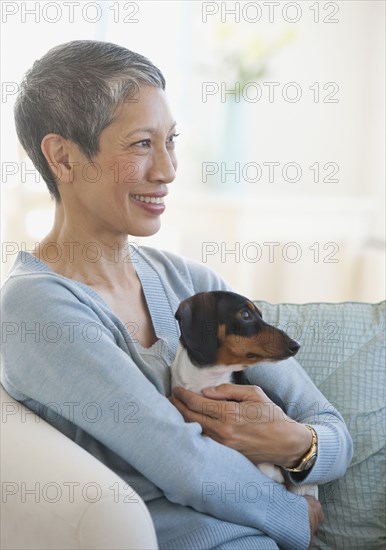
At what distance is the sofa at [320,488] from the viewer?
1101 mm

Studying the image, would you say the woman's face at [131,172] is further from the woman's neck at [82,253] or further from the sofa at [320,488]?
the sofa at [320,488]

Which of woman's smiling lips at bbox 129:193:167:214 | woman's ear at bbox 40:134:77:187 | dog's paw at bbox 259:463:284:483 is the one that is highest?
woman's ear at bbox 40:134:77:187

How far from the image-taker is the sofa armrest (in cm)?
109

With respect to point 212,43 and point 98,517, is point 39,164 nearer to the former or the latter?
point 98,517

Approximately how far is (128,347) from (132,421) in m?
0.17

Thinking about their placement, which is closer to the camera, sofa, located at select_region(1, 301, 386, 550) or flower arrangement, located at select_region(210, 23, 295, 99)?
sofa, located at select_region(1, 301, 386, 550)

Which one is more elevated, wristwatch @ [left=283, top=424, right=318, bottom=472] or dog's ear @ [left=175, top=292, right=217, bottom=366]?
dog's ear @ [left=175, top=292, right=217, bottom=366]

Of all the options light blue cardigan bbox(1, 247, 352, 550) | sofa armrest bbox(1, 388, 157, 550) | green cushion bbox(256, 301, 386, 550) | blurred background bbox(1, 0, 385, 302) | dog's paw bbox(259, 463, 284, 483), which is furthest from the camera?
blurred background bbox(1, 0, 385, 302)

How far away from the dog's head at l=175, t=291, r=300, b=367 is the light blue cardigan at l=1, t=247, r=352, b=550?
0.34ft

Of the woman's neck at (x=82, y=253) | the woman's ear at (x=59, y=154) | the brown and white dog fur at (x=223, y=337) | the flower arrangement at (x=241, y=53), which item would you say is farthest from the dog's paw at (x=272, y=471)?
the flower arrangement at (x=241, y=53)

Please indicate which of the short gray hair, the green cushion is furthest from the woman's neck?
the green cushion

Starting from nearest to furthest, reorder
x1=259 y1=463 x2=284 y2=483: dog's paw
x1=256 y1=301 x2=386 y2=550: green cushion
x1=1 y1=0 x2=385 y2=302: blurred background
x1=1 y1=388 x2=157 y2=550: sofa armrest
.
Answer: x1=1 y1=388 x2=157 y2=550: sofa armrest, x1=259 y1=463 x2=284 y2=483: dog's paw, x1=256 y1=301 x2=386 y2=550: green cushion, x1=1 y1=0 x2=385 y2=302: blurred background

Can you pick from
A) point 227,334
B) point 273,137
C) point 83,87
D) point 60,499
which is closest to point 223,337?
point 227,334

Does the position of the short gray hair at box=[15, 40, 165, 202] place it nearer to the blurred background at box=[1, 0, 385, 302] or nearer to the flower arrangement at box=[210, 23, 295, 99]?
the blurred background at box=[1, 0, 385, 302]
